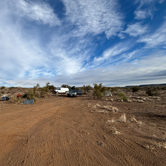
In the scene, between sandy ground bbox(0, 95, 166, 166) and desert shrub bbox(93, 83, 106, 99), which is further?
desert shrub bbox(93, 83, 106, 99)

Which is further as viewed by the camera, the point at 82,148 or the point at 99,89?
the point at 99,89

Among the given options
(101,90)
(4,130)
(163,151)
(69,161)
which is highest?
(101,90)

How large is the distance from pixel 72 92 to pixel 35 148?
23922mm

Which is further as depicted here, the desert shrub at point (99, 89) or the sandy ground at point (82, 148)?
the desert shrub at point (99, 89)

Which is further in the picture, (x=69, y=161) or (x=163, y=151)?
(x=163, y=151)

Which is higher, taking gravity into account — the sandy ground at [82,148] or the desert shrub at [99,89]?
the desert shrub at [99,89]

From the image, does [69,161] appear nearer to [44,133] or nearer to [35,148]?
[35,148]

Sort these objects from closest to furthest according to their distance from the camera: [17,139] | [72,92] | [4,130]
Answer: [17,139] → [4,130] → [72,92]

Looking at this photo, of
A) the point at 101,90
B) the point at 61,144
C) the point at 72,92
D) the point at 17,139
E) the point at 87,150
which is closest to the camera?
the point at 87,150

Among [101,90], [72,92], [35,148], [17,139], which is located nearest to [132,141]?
[35,148]

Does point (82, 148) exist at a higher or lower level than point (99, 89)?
lower

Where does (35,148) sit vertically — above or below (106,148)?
above

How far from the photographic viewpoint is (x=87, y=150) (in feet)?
13.2

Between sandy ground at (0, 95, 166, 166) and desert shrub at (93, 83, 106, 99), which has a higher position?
desert shrub at (93, 83, 106, 99)
